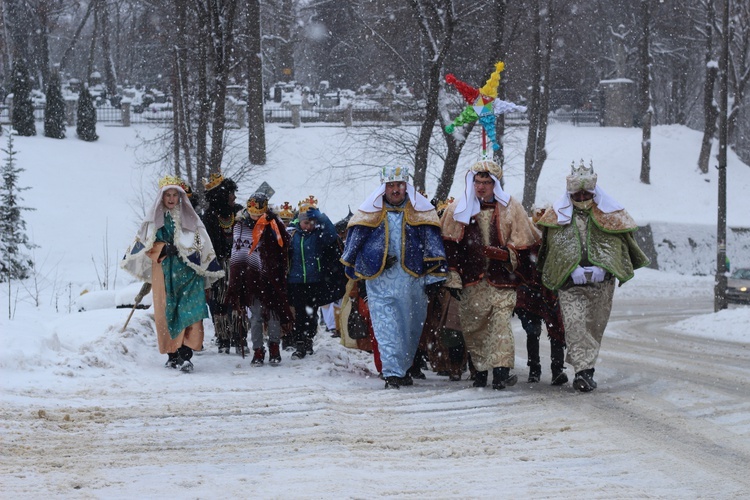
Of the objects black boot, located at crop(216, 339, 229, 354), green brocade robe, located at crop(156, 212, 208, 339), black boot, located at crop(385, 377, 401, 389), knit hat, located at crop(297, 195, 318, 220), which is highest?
knit hat, located at crop(297, 195, 318, 220)

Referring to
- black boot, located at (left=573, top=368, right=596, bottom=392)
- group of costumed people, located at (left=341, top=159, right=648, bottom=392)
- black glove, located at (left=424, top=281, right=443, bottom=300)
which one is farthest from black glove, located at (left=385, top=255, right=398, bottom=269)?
black boot, located at (left=573, top=368, right=596, bottom=392)

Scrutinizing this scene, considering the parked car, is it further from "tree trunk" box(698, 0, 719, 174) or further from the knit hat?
the knit hat

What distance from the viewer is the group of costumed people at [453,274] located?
9.99 m

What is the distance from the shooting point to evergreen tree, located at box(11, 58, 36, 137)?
1540 inches

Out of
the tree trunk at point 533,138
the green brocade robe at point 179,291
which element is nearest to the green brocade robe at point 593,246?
the green brocade robe at point 179,291

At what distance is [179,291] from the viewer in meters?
11.2

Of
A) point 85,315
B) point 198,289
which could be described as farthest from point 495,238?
point 85,315

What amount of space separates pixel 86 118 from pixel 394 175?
31376mm

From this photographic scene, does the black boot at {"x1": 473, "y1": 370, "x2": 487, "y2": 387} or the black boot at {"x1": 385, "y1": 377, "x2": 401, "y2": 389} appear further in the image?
the black boot at {"x1": 473, "y1": 370, "x2": 487, "y2": 387}

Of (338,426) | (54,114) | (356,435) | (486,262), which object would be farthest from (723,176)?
(54,114)

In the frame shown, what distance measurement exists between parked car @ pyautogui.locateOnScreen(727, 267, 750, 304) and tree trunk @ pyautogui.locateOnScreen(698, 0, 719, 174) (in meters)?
14.4

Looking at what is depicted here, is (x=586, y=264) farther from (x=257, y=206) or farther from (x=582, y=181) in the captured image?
(x=257, y=206)

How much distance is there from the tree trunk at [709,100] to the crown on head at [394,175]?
3041cm

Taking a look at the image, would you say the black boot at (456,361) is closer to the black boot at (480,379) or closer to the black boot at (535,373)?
the black boot at (535,373)
